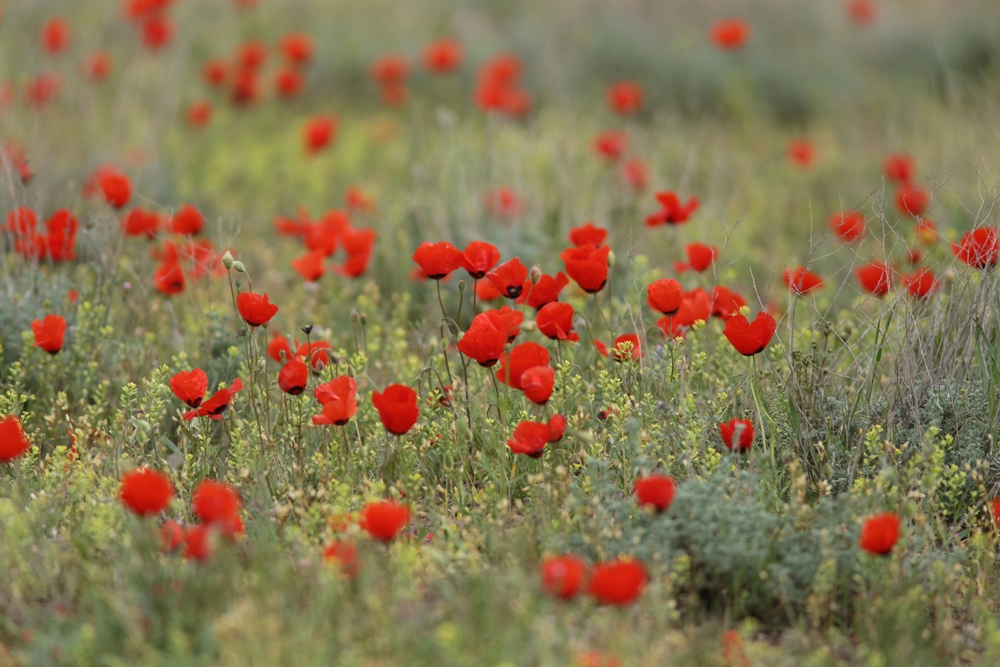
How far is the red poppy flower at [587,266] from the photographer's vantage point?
2721 millimetres

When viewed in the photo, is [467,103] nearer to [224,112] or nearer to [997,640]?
[224,112]

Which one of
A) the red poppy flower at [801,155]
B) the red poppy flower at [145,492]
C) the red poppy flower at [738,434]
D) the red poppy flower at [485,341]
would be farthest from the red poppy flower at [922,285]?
the red poppy flower at [801,155]

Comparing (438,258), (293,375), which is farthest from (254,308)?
(438,258)

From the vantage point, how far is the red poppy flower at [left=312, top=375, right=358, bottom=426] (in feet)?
7.90

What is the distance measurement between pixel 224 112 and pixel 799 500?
265 inches

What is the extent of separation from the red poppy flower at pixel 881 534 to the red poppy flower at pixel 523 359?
2.76 feet

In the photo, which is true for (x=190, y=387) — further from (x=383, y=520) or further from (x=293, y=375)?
(x=383, y=520)

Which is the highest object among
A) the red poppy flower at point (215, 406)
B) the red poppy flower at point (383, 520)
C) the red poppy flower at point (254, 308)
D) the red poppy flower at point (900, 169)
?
the red poppy flower at point (254, 308)

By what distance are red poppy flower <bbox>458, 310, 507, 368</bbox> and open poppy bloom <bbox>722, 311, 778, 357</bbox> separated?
21.9 inches

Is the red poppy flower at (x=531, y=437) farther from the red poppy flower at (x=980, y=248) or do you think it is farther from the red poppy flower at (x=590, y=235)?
the red poppy flower at (x=980, y=248)

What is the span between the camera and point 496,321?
101 inches

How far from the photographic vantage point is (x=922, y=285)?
3168 mm

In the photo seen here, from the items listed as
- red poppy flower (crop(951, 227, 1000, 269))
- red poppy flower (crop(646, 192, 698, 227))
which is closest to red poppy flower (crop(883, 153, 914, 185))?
red poppy flower (crop(646, 192, 698, 227))

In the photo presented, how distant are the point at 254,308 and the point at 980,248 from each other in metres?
1.93
